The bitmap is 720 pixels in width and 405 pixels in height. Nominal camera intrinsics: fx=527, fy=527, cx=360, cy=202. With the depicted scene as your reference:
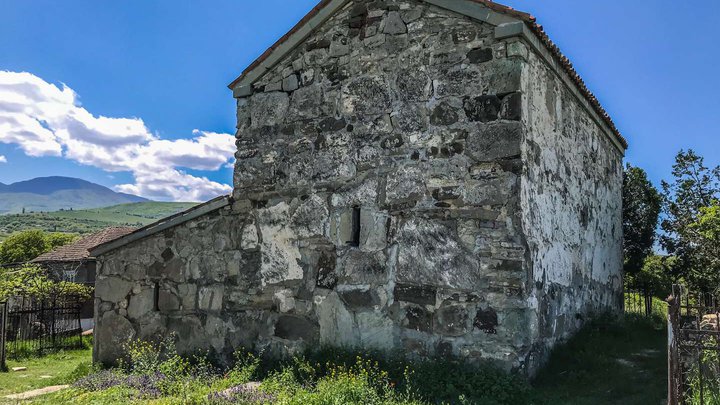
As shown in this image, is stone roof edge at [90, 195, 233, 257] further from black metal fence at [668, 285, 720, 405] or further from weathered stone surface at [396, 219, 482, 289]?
black metal fence at [668, 285, 720, 405]

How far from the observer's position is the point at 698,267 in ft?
38.8

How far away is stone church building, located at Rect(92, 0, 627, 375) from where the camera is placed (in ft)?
18.9

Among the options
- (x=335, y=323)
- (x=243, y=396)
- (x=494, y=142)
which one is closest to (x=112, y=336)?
(x=243, y=396)

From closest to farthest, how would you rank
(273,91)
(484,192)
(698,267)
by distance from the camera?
(484,192), (273,91), (698,267)

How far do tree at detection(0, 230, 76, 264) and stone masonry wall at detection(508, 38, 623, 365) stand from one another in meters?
41.3

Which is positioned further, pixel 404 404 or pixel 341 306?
pixel 341 306

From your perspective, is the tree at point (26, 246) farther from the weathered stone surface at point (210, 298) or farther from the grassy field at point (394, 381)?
the grassy field at point (394, 381)

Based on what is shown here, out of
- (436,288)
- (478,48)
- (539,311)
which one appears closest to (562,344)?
(539,311)

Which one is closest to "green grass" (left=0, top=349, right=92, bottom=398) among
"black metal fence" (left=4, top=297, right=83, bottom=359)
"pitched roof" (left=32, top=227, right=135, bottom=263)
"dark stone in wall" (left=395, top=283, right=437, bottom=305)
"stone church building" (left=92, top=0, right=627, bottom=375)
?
"black metal fence" (left=4, top=297, right=83, bottom=359)

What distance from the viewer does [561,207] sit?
7.15 m

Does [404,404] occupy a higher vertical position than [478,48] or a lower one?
lower

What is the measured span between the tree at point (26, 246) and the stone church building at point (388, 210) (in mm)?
38726

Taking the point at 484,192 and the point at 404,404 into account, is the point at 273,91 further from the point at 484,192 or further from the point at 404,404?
the point at 404,404

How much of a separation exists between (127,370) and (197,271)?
5.53 feet
